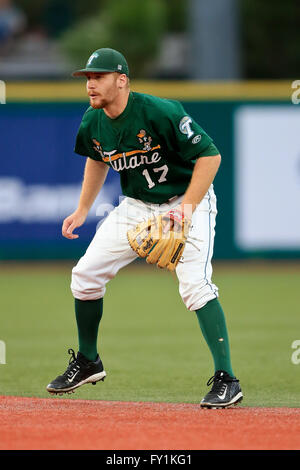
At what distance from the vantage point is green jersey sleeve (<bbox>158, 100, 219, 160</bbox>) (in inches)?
203

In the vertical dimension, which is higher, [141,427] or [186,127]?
[186,127]

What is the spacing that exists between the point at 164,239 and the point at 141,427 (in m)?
1.05

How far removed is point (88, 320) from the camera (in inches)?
219

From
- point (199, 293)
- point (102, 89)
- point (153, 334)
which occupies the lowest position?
point (153, 334)

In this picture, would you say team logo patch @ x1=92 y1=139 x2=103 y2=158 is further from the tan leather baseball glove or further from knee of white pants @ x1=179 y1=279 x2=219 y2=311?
knee of white pants @ x1=179 y1=279 x2=219 y2=311

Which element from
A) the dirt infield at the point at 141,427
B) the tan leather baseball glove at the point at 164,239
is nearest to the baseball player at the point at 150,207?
the tan leather baseball glove at the point at 164,239

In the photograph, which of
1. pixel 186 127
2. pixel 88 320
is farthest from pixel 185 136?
pixel 88 320

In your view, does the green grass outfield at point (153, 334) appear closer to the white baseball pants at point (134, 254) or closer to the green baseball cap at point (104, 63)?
the white baseball pants at point (134, 254)

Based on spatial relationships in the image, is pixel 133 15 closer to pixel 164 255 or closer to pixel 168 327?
pixel 168 327

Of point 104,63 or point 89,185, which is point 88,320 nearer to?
point 89,185

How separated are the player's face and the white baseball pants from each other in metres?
0.67

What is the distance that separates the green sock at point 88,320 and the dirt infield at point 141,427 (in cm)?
42

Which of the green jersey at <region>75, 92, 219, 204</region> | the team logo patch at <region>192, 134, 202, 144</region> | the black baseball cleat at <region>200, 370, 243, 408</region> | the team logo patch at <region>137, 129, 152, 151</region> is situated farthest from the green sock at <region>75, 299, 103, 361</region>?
the team logo patch at <region>192, 134, 202, 144</region>

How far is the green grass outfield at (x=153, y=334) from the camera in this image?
234 inches
